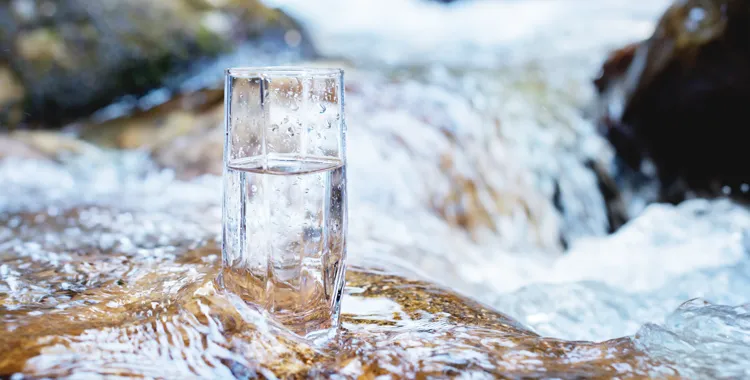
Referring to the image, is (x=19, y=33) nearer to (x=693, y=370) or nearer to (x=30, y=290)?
(x=30, y=290)

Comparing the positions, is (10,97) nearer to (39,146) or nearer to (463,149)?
(39,146)

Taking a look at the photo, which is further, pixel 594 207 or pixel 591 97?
pixel 591 97

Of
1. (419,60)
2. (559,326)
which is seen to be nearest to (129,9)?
(419,60)

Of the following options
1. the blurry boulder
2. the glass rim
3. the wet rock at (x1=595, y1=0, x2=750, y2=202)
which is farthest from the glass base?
the blurry boulder

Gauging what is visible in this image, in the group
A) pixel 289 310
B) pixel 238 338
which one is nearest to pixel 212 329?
pixel 238 338

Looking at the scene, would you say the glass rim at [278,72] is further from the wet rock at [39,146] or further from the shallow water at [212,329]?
the wet rock at [39,146]

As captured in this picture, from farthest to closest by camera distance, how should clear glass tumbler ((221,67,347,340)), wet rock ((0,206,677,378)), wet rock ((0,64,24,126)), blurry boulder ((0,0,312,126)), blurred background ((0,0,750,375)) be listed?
blurry boulder ((0,0,312,126)), wet rock ((0,64,24,126)), blurred background ((0,0,750,375)), clear glass tumbler ((221,67,347,340)), wet rock ((0,206,677,378))

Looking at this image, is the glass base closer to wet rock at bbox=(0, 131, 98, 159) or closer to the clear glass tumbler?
the clear glass tumbler
